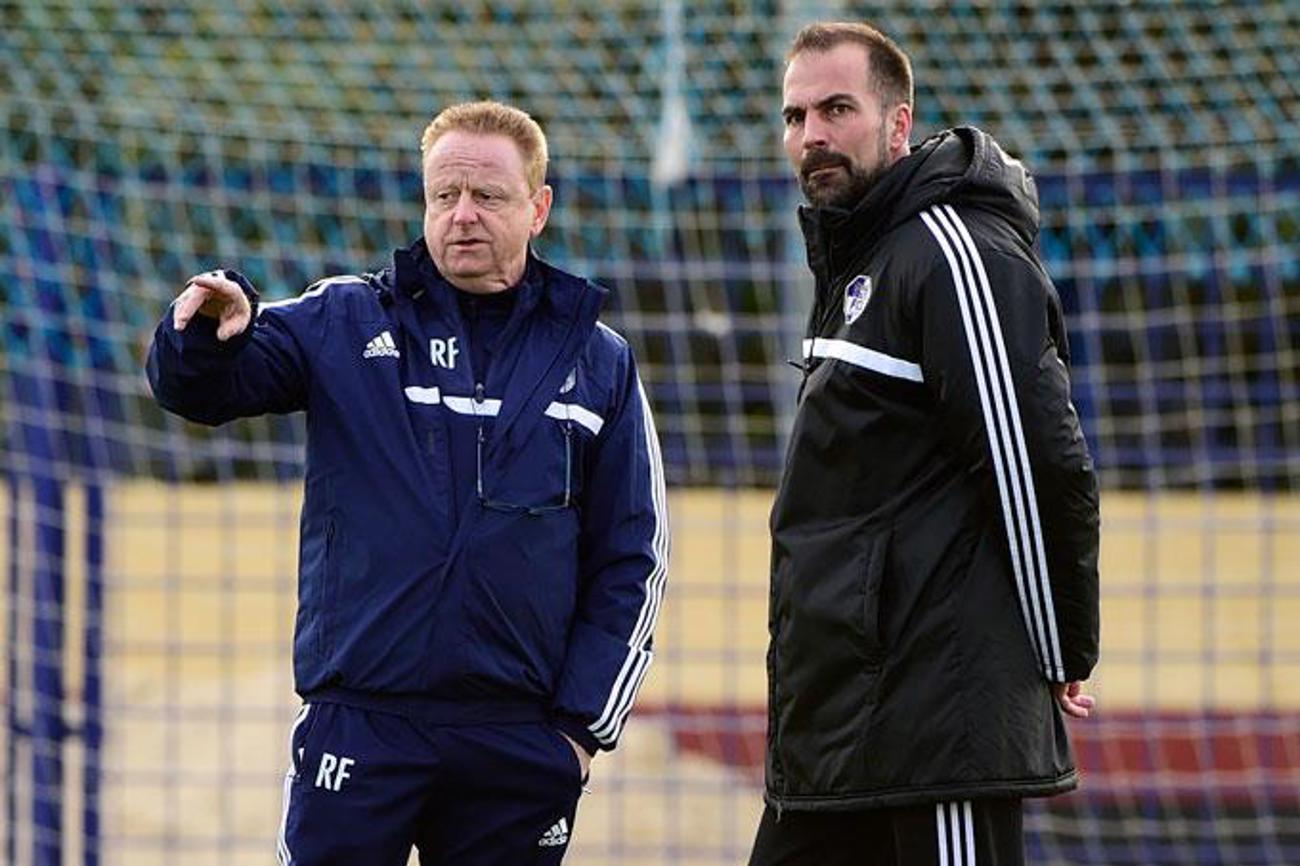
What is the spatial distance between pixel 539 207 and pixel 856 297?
62 cm

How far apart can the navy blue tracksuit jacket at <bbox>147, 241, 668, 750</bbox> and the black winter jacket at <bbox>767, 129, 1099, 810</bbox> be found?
38 cm

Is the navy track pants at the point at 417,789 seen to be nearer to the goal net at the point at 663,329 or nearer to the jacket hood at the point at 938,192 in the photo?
the jacket hood at the point at 938,192

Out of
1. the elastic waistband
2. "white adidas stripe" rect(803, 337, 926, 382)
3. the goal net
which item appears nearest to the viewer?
"white adidas stripe" rect(803, 337, 926, 382)

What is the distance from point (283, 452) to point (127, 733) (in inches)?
40.4

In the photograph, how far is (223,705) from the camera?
7.10 metres

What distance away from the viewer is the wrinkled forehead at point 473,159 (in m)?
4.03

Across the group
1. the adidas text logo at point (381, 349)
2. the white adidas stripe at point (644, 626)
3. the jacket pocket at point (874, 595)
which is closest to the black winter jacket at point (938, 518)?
the jacket pocket at point (874, 595)

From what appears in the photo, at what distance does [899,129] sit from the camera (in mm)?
4074

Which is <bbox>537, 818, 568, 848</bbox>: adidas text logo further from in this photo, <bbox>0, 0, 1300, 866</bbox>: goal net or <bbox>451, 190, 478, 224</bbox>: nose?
<bbox>0, 0, 1300, 866</bbox>: goal net

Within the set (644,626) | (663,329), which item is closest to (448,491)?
(644,626)

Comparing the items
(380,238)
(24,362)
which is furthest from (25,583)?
(380,238)

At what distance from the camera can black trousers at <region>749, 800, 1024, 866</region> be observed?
382cm

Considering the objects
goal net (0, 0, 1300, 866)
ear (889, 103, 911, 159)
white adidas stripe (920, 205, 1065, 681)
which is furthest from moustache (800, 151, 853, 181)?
goal net (0, 0, 1300, 866)

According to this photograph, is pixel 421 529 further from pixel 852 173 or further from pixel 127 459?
pixel 127 459
